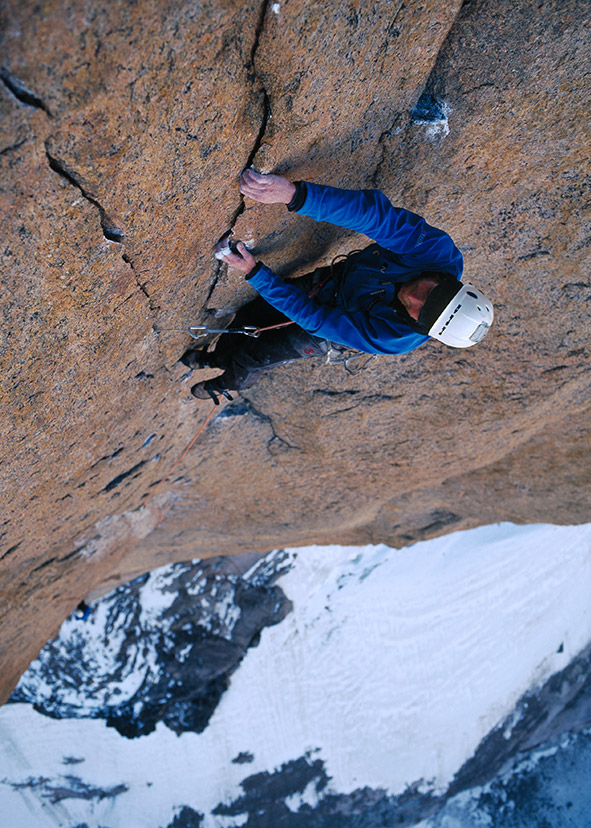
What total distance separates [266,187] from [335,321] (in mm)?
660

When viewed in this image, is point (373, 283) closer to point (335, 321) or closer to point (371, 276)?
point (371, 276)

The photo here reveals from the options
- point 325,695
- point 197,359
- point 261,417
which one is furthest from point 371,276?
point 325,695

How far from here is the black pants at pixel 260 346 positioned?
8.80 ft

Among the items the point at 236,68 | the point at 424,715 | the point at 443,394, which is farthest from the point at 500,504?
the point at 424,715

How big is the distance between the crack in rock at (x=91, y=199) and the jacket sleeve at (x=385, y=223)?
61 cm

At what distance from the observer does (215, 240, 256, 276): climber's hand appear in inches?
84.1

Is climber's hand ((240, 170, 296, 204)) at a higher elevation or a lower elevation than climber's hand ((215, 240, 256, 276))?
higher

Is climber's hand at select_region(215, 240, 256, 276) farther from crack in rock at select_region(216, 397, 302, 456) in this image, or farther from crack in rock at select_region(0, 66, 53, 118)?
crack in rock at select_region(216, 397, 302, 456)

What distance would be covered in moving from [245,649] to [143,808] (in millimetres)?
2370

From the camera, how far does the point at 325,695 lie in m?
8.41

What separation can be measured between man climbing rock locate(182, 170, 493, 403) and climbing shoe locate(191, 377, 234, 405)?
486 mm

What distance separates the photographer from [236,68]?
152 cm

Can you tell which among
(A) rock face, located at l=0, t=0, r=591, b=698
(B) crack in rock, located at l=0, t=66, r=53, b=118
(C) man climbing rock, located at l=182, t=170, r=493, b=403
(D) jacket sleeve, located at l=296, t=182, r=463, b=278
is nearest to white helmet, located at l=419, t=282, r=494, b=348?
(C) man climbing rock, located at l=182, t=170, r=493, b=403

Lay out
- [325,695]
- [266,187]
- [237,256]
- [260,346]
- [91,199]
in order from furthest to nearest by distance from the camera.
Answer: [325,695], [260,346], [237,256], [266,187], [91,199]
